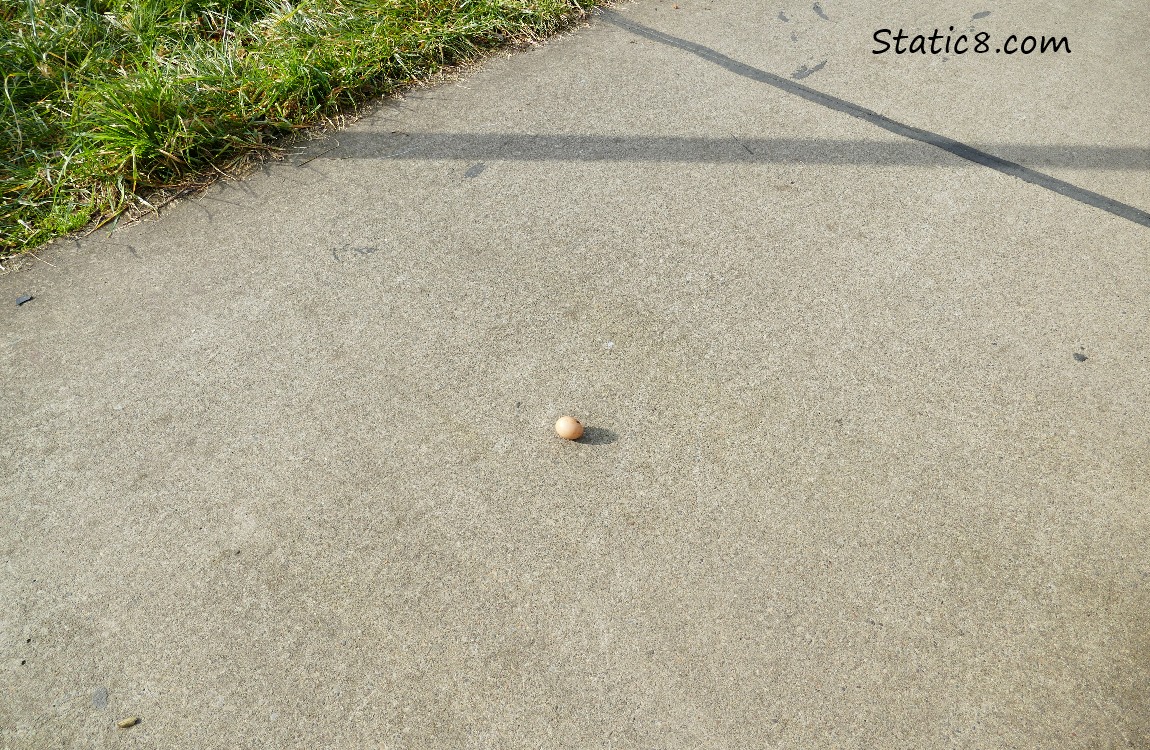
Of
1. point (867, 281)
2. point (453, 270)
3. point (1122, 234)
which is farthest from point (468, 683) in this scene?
point (1122, 234)

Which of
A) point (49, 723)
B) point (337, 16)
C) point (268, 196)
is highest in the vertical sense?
point (337, 16)

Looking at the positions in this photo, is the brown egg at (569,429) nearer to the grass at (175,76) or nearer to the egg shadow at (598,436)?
the egg shadow at (598,436)

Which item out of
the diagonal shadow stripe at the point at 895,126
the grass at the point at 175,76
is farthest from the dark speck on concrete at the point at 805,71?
the grass at the point at 175,76

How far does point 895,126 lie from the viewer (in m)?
4.03

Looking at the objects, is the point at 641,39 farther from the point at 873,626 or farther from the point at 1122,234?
the point at 873,626

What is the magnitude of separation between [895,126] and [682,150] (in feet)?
3.77

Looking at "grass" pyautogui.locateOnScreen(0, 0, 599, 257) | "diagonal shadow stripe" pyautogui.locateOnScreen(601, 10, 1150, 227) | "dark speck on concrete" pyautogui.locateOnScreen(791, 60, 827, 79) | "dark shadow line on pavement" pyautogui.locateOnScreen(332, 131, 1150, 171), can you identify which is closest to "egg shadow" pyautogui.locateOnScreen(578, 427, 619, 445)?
"dark shadow line on pavement" pyautogui.locateOnScreen(332, 131, 1150, 171)

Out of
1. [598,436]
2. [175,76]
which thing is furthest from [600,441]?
[175,76]

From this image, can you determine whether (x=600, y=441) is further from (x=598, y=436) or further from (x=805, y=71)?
(x=805, y=71)

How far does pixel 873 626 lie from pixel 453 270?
1.99m

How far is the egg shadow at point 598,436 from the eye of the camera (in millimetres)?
2633

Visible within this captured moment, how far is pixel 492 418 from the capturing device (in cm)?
270

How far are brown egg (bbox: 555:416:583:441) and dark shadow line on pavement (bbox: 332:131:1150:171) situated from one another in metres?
1.63

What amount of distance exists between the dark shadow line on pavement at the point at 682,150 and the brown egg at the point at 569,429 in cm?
163
